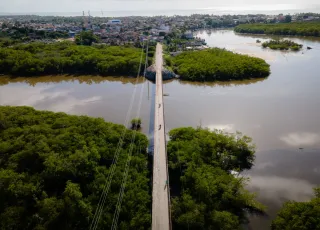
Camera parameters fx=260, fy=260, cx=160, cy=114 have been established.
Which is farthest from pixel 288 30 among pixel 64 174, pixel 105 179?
pixel 64 174

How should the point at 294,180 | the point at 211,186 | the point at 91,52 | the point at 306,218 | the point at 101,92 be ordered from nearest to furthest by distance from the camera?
the point at 306,218 → the point at 211,186 → the point at 294,180 → the point at 101,92 → the point at 91,52

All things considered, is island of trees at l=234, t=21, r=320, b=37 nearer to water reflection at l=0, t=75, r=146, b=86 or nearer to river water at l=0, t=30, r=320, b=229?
river water at l=0, t=30, r=320, b=229

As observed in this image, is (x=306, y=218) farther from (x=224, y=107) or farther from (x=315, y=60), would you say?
(x=315, y=60)

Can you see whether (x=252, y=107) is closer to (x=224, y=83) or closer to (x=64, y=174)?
(x=224, y=83)

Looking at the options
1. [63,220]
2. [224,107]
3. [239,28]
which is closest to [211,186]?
[63,220]

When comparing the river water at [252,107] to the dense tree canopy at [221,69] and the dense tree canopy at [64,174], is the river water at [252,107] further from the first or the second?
the dense tree canopy at [64,174]

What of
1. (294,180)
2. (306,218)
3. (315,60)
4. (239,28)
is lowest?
(294,180)

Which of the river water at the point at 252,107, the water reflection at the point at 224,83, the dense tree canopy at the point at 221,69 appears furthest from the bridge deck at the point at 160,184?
the dense tree canopy at the point at 221,69
